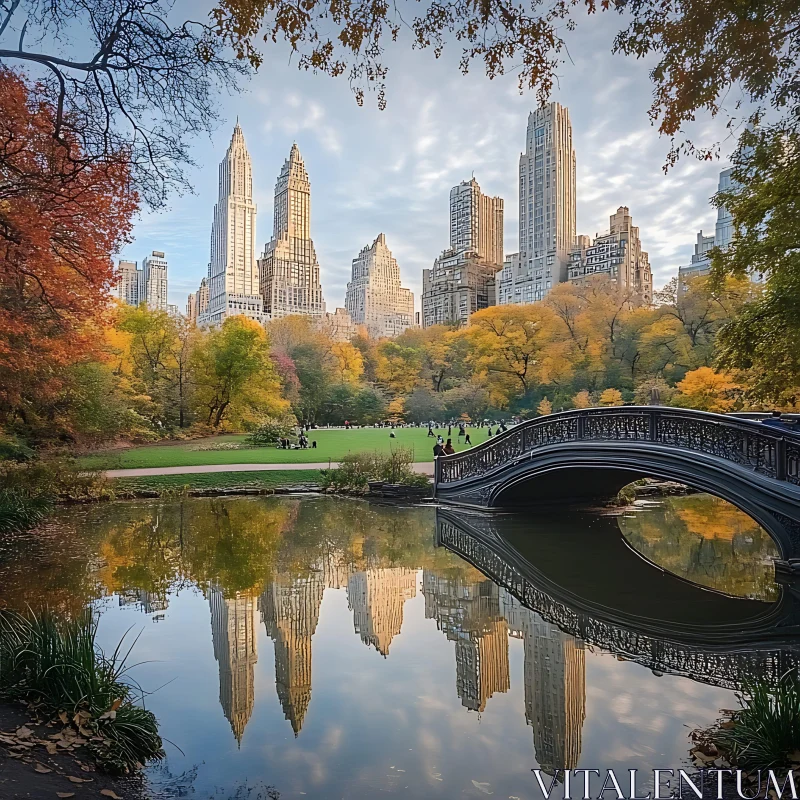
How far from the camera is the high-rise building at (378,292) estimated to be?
9744cm

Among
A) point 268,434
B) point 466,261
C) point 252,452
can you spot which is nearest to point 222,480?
point 252,452

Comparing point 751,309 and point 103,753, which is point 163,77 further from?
point 751,309

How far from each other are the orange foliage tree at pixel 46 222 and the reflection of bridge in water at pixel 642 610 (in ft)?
25.2

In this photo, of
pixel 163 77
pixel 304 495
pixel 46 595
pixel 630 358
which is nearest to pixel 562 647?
pixel 46 595

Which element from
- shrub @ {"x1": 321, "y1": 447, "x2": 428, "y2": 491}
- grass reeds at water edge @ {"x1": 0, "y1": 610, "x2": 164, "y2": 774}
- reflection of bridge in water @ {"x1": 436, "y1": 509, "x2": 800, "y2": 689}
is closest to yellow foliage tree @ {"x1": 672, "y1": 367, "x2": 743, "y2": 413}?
shrub @ {"x1": 321, "y1": 447, "x2": 428, "y2": 491}

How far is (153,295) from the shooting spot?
4984 centimetres

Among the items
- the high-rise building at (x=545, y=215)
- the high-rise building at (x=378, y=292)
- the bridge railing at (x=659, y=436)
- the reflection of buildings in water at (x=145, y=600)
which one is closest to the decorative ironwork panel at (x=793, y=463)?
the bridge railing at (x=659, y=436)

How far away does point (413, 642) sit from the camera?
21.5ft

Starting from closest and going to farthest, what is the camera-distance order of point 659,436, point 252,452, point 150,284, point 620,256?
point 659,436 → point 252,452 → point 150,284 → point 620,256

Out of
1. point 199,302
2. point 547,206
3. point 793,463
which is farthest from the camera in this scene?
point 199,302

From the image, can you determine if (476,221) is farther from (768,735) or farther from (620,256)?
(768,735)

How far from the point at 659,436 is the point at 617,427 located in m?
1.04

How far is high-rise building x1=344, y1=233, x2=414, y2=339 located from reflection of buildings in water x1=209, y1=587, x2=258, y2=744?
87.5m

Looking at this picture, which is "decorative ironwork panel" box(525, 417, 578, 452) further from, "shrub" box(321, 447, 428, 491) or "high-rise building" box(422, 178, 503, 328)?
"high-rise building" box(422, 178, 503, 328)
